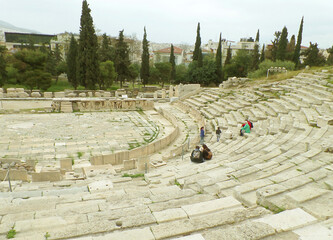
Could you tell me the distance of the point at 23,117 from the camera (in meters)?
17.1

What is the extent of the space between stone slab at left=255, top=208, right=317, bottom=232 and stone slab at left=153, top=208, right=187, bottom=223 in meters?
1.07

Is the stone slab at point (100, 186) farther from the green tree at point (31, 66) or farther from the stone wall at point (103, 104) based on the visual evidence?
the green tree at point (31, 66)

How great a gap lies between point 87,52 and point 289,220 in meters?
27.4

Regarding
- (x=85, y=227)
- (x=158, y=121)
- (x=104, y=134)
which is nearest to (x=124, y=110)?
(x=158, y=121)

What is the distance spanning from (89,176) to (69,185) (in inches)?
39.2

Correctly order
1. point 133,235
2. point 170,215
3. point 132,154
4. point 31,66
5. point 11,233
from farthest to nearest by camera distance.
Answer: point 31,66 < point 132,154 < point 170,215 < point 11,233 < point 133,235

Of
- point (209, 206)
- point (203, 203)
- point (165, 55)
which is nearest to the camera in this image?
point (209, 206)

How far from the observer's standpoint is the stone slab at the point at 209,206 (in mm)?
3793

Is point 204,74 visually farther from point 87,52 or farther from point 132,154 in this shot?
point 132,154

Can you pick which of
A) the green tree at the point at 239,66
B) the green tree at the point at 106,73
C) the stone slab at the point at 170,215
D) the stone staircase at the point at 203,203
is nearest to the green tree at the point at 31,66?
the green tree at the point at 106,73

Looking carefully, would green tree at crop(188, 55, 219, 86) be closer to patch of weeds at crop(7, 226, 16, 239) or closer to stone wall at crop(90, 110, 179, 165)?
stone wall at crop(90, 110, 179, 165)

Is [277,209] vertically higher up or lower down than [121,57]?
lower down

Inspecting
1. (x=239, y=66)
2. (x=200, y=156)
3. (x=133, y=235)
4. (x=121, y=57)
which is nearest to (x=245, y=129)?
(x=200, y=156)

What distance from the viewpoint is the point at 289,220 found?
336cm
